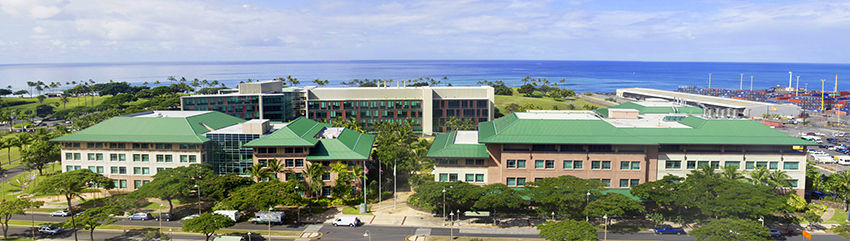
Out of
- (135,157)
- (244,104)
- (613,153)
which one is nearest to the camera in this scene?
(613,153)

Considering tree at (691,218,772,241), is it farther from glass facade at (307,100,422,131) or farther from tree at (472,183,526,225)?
glass facade at (307,100,422,131)

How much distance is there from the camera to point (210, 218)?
57.8 meters

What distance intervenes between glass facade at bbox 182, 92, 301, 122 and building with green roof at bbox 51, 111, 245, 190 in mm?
42266

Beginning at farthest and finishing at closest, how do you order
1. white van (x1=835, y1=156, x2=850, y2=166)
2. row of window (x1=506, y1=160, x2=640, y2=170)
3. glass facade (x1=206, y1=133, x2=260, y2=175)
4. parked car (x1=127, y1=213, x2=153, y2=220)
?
white van (x1=835, y1=156, x2=850, y2=166) < glass facade (x1=206, y1=133, x2=260, y2=175) < row of window (x1=506, y1=160, x2=640, y2=170) < parked car (x1=127, y1=213, x2=153, y2=220)

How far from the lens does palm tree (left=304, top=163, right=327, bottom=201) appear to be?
74812mm

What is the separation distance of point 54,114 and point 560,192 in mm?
201247

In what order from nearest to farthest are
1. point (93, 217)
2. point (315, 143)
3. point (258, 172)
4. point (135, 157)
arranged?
point (93, 217), point (258, 172), point (315, 143), point (135, 157)

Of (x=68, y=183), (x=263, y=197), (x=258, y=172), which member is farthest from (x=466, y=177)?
(x=68, y=183)

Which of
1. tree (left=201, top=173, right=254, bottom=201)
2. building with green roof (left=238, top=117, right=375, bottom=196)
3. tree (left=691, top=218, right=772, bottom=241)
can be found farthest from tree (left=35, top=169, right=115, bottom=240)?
tree (left=691, top=218, right=772, bottom=241)

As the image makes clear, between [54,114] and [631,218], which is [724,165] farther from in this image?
[54,114]

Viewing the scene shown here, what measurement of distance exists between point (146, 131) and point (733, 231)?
88.0 m

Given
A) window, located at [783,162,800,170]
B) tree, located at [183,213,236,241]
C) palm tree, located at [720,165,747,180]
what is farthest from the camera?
window, located at [783,162,800,170]

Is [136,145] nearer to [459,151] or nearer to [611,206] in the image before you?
[459,151]

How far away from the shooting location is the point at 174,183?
70.3 m
